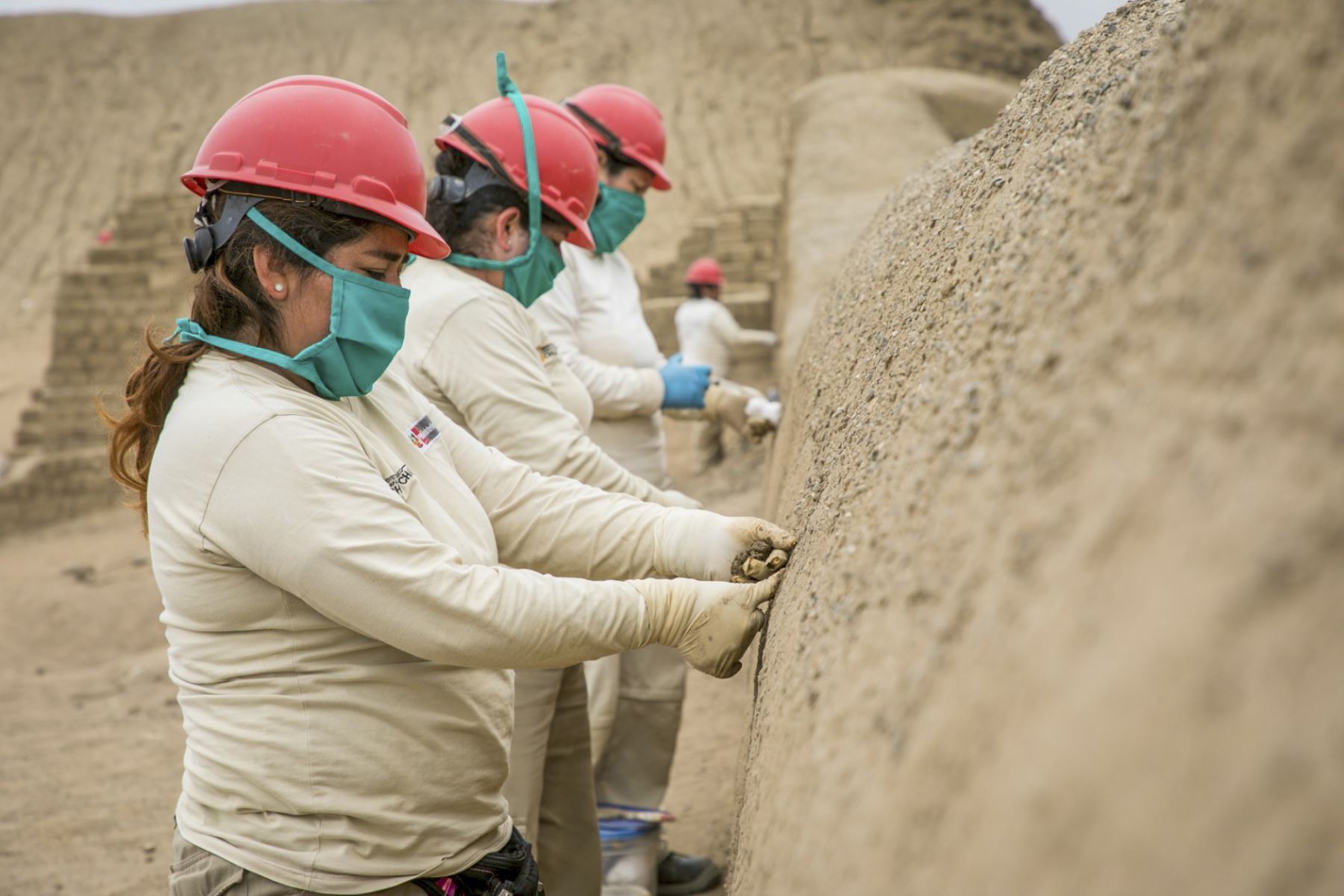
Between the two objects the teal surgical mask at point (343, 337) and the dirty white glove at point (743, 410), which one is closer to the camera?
the teal surgical mask at point (343, 337)

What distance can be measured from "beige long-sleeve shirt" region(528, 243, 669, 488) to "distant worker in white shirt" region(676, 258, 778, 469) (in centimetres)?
443

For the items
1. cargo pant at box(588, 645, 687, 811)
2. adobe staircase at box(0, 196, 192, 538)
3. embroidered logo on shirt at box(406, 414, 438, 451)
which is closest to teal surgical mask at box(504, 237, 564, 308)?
embroidered logo on shirt at box(406, 414, 438, 451)

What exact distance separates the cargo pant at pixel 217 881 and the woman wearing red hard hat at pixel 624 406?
1.63 meters

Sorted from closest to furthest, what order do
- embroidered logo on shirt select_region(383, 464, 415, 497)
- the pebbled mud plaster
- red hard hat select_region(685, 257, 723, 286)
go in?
embroidered logo on shirt select_region(383, 464, 415, 497) → the pebbled mud plaster → red hard hat select_region(685, 257, 723, 286)

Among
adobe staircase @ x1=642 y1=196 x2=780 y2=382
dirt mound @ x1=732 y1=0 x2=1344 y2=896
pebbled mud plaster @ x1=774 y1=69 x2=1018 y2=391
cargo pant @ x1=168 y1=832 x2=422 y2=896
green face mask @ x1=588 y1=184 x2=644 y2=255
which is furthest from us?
adobe staircase @ x1=642 y1=196 x2=780 y2=382

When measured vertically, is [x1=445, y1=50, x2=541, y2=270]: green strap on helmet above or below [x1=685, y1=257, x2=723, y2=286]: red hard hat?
above

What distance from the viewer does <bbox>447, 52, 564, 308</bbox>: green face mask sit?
2.54 meters

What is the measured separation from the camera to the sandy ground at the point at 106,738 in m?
4.01

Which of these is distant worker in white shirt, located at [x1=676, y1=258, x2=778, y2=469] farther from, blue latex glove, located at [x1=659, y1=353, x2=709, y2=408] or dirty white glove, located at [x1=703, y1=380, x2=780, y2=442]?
blue latex glove, located at [x1=659, y1=353, x2=709, y2=408]

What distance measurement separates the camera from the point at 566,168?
8.77 feet

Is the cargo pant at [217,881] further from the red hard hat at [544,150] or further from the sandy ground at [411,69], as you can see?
the sandy ground at [411,69]

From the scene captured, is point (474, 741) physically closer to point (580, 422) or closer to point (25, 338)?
point (580, 422)

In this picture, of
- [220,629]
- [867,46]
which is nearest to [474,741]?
[220,629]

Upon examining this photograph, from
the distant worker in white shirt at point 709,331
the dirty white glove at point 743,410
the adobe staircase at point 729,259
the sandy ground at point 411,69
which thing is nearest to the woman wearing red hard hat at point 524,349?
the dirty white glove at point 743,410
